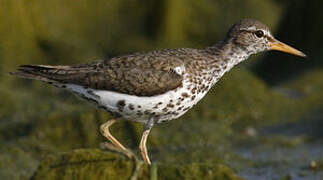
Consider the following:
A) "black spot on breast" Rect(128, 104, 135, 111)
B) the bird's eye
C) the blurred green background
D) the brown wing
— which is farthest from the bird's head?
the blurred green background

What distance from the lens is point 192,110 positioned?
10.8 m

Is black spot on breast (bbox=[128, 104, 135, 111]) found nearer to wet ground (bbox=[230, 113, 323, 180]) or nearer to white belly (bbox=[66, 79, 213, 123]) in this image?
white belly (bbox=[66, 79, 213, 123])

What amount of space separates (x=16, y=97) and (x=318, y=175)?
5.07 meters

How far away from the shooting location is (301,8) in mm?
13148

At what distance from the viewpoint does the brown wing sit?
21.9ft

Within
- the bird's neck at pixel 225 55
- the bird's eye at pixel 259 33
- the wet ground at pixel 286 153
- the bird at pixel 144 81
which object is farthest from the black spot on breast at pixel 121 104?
the wet ground at pixel 286 153

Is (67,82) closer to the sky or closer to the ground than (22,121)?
closer to the sky

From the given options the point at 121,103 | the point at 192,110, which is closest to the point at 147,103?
the point at 121,103

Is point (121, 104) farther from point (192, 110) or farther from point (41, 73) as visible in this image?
point (192, 110)

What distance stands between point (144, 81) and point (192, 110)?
4.15 m

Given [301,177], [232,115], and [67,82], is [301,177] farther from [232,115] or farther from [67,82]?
[67,82]

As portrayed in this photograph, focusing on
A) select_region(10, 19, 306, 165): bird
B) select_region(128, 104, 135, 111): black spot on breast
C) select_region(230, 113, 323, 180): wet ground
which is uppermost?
select_region(10, 19, 306, 165): bird

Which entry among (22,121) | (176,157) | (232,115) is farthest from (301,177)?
(22,121)

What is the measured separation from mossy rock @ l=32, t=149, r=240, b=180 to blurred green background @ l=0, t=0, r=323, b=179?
3.52 metres
